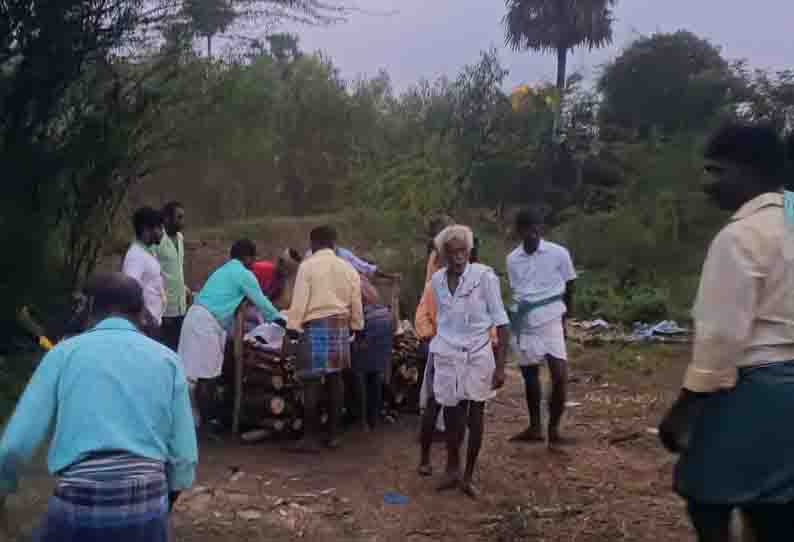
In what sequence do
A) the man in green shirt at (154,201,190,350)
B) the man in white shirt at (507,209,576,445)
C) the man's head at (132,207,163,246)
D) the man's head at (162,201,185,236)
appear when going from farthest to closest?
the man's head at (162,201,185,236), the man in green shirt at (154,201,190,350), the man in white shirt at (507,209,576,445), the man's head at (132,207,163,246)

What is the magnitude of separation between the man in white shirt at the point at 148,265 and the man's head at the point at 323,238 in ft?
Answer: 3.81

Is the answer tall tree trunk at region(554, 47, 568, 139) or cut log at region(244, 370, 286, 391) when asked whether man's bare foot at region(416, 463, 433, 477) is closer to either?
cut log at region(244, 370, 286, 391)

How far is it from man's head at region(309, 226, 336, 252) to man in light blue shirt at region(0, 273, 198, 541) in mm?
4010

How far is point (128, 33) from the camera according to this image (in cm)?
862

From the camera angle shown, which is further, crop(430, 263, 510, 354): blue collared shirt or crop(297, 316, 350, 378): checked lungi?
crop(297, 316, 350, 378): checked lungi

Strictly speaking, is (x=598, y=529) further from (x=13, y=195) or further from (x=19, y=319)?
(x=13, y=195)

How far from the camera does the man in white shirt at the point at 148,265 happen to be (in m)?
6.95

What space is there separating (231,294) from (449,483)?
7.36 feet

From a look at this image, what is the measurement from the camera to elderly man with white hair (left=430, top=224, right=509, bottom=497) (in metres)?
6.27

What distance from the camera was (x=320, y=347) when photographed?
7168 mm

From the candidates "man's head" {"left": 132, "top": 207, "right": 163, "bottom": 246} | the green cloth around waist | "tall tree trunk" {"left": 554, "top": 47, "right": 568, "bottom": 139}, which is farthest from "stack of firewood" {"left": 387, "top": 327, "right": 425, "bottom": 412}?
"tall tree trunk" {"left": 554, "top": 47, "right": 568, "bottom": 139}

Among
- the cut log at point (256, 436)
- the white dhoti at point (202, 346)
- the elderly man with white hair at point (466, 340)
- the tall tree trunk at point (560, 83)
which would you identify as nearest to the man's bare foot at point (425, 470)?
→ the elderly man with white hair at point (466, 340)

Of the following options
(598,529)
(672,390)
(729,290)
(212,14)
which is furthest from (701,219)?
(729,290)

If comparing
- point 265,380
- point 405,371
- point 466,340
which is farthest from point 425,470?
point 405,371
